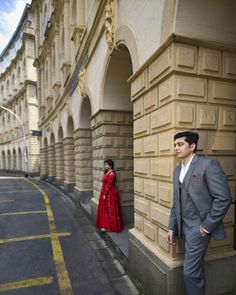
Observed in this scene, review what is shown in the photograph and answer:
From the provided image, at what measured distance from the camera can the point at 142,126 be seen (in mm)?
3955

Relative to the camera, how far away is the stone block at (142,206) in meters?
3.89

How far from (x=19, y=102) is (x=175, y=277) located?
110ft

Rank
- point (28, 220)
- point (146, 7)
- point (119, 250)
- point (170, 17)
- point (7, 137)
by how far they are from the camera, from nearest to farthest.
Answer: point (170, 17), point (146, 7), point (119, 250), point (28, 220), point (7, 137)

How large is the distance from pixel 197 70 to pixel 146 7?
1488mm

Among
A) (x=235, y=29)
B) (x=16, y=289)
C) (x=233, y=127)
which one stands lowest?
(x=16, y=289)

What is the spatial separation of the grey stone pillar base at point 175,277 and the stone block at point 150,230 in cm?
20

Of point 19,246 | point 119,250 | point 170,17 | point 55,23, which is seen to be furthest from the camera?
point 55,23

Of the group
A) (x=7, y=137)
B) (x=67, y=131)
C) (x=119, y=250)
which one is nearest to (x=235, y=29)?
(x=119, y=250)

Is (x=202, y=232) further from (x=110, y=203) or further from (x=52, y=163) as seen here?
(x=52, y=163)

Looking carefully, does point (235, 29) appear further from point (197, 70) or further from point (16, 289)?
point (16, 289)

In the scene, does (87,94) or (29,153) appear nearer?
(87,94)

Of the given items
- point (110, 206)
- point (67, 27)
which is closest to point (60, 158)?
point (67, 27)

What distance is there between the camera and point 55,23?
587 inches

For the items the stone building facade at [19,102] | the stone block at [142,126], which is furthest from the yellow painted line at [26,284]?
the stone building facade at [19,102]
